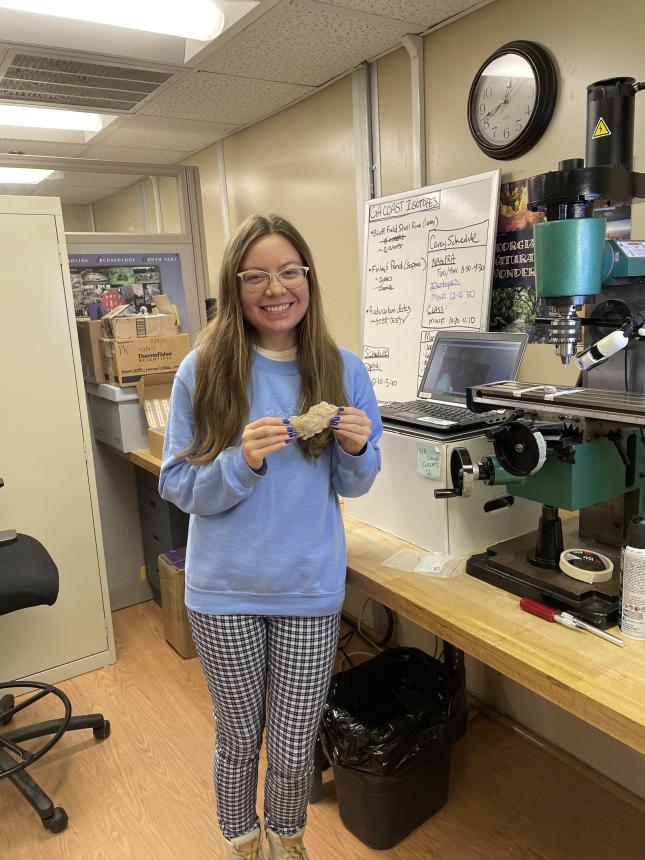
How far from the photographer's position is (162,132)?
354 cm

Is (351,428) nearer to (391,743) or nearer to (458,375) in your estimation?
(458,375)

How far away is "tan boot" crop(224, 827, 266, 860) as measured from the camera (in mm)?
1560

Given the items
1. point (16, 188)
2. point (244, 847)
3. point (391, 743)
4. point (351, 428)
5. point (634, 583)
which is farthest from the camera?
point (16, 188)

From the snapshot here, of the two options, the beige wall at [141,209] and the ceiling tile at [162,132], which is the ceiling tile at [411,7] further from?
the beige wall at [141,209]

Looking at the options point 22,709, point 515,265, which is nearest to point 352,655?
point 22,709

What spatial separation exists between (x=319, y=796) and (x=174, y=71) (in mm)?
2680

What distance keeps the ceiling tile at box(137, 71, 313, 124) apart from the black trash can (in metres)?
2.38

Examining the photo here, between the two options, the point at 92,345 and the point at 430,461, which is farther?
the point at 92,345

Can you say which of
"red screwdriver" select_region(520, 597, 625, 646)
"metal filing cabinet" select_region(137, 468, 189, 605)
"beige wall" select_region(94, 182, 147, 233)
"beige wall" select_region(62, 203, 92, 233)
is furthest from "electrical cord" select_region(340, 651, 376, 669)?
"beige wall" select_region(62, 203, 92, 233)

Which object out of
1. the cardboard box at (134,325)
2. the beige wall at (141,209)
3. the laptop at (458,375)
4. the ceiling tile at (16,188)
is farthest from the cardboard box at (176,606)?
the ceiling tile at (16,188)

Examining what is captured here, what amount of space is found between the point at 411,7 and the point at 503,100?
43 centimetres

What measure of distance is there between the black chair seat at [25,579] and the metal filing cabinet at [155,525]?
2.77 ft

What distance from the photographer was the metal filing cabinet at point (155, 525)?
3037 mm

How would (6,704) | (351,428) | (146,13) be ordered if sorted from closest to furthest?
(351,428) → (146,13) → (6,704)
